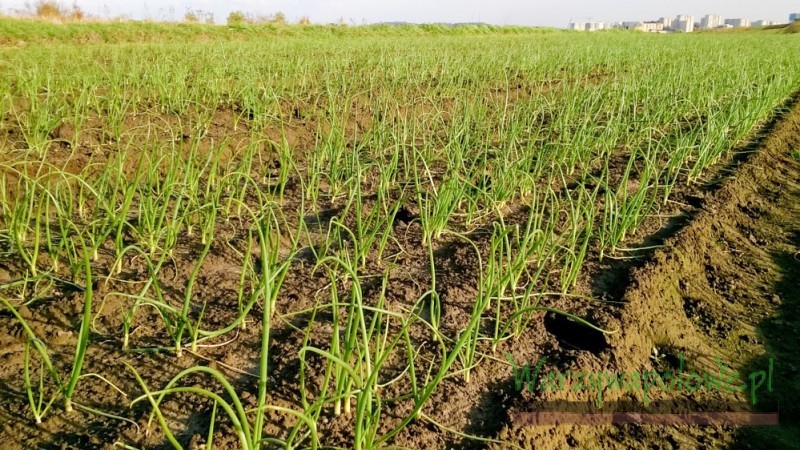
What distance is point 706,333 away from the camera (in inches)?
85.1

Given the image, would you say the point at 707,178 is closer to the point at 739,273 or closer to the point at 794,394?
the point at 739,273

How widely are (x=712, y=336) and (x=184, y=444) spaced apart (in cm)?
200

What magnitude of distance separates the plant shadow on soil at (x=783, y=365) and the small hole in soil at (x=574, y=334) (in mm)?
504

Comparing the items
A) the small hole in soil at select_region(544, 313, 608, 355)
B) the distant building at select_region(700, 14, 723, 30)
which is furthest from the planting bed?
the distant building at select_region(700, 14, 723, 30)

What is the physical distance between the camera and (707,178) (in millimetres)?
3844

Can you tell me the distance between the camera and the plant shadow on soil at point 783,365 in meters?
1.65

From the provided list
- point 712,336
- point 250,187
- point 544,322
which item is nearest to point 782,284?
point 712,336

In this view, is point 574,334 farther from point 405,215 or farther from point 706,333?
point 405,215

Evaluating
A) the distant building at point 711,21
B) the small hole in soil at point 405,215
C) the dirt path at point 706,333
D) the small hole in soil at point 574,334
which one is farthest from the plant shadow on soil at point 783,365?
the distant building at point 711,21

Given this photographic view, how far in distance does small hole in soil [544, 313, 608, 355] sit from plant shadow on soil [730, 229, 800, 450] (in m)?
0.50

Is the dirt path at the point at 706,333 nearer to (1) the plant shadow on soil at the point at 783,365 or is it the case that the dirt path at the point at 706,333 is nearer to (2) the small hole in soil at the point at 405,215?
(1) the plant shadow on soil at the point at 783,365

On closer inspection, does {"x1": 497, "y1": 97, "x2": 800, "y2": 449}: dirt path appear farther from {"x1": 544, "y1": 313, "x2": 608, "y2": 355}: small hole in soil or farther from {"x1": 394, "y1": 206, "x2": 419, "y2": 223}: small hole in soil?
{"x1": 394, "y1": 206, "x2": 419, "y2": 223}: small hole in soil

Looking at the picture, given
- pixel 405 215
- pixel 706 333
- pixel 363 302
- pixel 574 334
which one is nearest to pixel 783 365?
pixel 706 333

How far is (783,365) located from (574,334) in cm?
78
